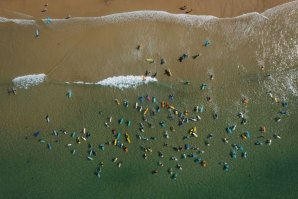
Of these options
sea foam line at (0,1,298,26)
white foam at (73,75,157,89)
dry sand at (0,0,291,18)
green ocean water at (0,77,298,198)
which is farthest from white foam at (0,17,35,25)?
white foam at (73,75,157,89)

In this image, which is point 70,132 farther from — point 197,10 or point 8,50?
point 197,10

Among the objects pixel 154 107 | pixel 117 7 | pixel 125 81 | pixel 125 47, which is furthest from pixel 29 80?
pixel 154 107

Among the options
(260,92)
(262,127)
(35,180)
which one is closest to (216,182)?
(262,127)

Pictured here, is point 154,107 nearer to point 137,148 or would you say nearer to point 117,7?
point 137,148

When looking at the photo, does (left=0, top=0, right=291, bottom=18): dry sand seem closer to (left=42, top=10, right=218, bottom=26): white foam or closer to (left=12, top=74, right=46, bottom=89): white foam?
(left=42, top=10, right=218, bottom=26): white foam

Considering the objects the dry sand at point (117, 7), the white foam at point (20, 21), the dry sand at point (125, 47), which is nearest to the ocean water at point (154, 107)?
the dry sand at point (125, 47)
